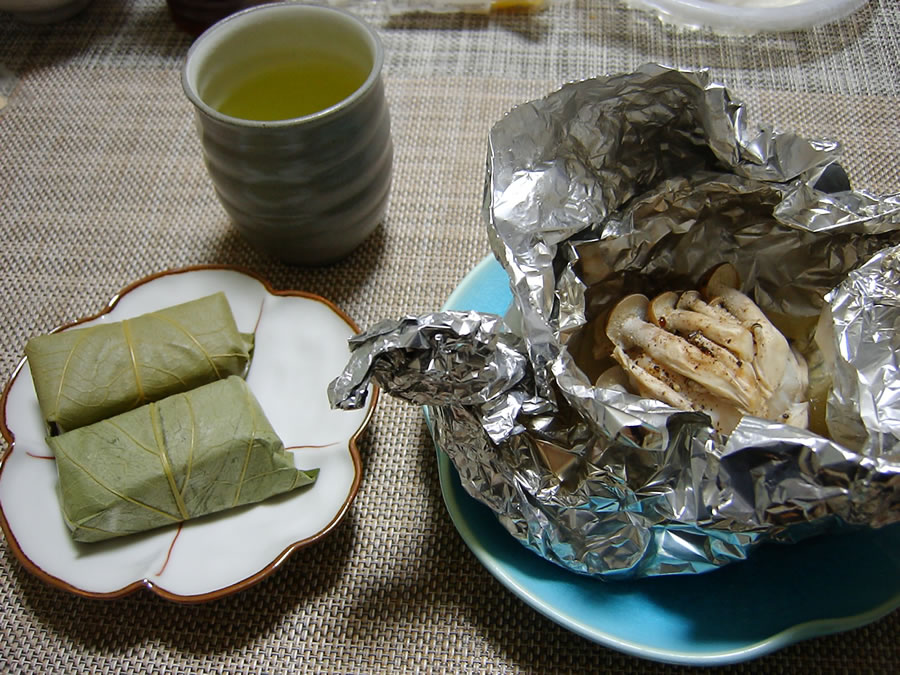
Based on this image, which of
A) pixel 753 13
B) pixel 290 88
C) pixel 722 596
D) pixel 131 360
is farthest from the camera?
pixel 753 13

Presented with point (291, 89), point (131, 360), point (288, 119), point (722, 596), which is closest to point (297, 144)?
point (288, 119)

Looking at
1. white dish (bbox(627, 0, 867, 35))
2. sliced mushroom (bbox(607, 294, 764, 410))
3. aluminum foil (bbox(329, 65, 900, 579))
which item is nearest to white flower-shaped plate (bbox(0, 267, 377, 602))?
aluminum foil (bbox(329, 65, 900, 579))

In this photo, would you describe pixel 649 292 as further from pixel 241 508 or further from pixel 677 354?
pixel 241 508

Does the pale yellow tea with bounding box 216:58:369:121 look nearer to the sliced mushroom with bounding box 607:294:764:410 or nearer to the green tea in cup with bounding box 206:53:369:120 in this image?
the green tea in cup with bounding box 206:53:369:120

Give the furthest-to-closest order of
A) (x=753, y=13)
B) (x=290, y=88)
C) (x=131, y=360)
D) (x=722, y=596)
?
1. (x=753, y=13)
2. (x=290, y=88)
3. (x=131, y=360)
4. (x=722, y=596)

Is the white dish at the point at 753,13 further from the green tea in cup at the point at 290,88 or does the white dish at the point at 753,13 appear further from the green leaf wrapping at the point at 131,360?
Answer: the green leaf wrapping at the point at 131,360

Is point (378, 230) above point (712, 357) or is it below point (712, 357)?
below
